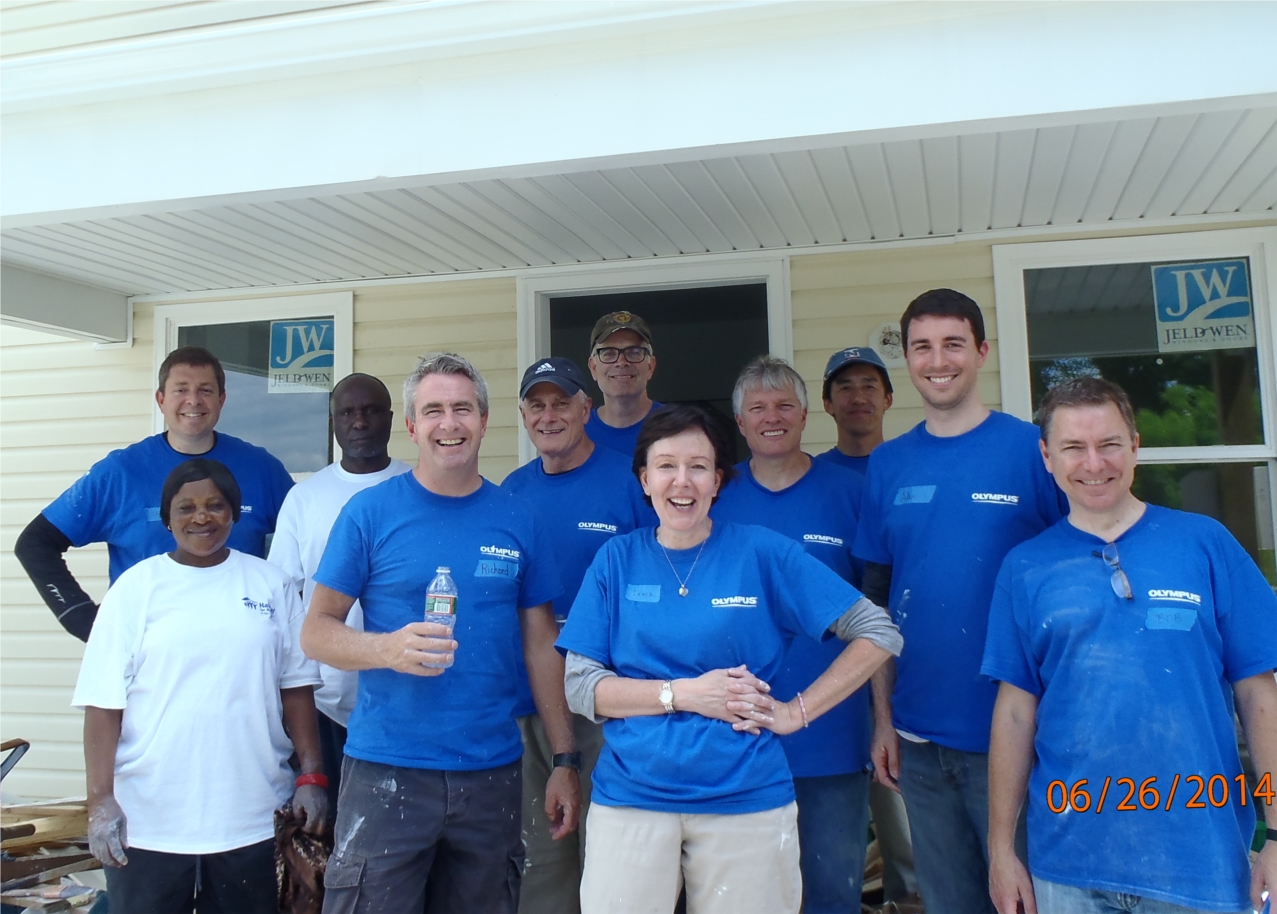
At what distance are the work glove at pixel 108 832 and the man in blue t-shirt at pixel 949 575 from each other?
215 cm

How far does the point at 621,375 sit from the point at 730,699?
170 centimetres

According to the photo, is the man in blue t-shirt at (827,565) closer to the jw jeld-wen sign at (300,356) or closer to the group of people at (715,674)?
the group of people at (715,674)

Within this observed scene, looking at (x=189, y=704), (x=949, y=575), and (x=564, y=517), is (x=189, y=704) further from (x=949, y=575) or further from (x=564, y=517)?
(x=949, y=575)

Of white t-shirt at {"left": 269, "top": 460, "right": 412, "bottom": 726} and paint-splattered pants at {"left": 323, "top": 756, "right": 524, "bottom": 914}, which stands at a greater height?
white t-shirt at {"left": 269, "top": 460, "right": 412, "bottom": 726}

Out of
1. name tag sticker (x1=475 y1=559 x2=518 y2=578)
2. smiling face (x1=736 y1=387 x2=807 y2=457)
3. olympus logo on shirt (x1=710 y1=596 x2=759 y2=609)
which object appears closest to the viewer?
olympus logo on shirt (x1=710 y1=596 x2=759 y2=609)

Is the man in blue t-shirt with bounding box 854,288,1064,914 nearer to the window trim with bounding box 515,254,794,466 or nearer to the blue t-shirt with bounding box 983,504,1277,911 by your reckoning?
the blue t-shirt with bounding box 983,504,1277,911

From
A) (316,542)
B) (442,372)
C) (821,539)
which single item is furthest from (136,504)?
(821,539)

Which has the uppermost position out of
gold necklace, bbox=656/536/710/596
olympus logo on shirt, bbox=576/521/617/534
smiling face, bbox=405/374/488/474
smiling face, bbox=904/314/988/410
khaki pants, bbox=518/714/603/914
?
smiling face, bbox=904/314/988/410

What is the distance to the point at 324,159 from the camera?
2.98m

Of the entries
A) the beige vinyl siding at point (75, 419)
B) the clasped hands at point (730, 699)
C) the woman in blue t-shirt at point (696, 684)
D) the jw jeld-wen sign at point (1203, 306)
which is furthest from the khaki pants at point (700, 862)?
the jw jeld-wen sign at point (1203, 306)

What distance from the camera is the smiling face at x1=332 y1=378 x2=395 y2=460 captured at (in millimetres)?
3375

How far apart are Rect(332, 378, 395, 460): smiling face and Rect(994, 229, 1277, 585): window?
276cm
